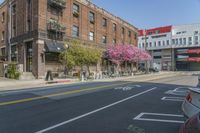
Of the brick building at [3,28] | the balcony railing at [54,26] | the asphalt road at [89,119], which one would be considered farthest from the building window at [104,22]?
the asphalt road at [89,119]

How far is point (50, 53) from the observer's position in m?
32.8

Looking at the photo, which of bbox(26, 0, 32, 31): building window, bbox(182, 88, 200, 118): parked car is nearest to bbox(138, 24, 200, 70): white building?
bbox(26, 0, 32, 31): building window

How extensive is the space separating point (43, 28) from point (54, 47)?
9.24 feet

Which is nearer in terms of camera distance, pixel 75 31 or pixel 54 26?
pixel 54 26

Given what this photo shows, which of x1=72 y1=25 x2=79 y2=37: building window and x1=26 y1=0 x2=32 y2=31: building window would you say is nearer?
x1=26 y1=0 x2=32 y2=31: building window

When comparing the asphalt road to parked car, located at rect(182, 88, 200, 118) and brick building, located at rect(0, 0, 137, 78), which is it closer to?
parked car, located at rect(182, 88, 200, 118)

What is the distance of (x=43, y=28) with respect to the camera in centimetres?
3175

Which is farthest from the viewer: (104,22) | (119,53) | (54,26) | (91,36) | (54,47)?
(104,22)

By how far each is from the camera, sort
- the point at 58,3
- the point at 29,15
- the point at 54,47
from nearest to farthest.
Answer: the point at 54,47 → the point at 29,15 → the point at 58,3

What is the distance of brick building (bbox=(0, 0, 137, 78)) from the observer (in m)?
31.5

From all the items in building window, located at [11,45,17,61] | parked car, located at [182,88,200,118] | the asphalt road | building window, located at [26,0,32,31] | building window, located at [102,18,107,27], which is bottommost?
the asphalt road

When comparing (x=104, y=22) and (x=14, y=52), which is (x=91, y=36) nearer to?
(x=104, y=22)

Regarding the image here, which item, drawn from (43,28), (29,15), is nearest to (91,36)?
(43,28)

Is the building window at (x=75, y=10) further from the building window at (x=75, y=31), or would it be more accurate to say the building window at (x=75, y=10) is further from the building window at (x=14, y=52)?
the building window at (x=14, y=52)
